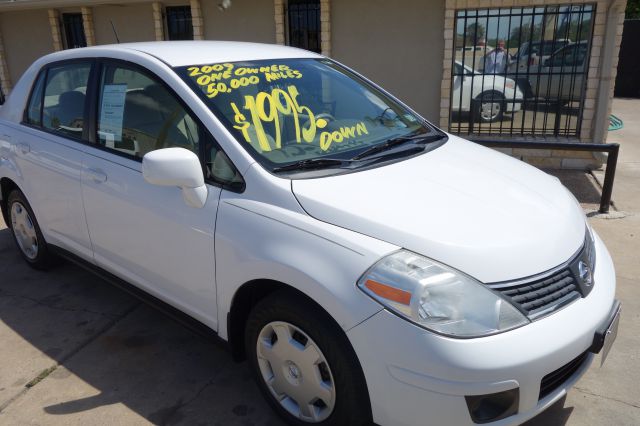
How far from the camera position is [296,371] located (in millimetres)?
2391

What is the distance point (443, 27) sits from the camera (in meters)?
Result: 8.04

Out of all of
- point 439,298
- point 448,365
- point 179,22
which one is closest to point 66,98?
point 439,298

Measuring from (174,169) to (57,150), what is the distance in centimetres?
155

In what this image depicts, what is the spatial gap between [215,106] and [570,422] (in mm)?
2339

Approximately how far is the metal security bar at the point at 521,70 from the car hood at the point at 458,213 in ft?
19.1

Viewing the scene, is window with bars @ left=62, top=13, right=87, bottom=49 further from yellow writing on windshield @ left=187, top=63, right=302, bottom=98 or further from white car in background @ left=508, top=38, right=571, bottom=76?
yellow writing on windshield @ left=187, top=63, right=302, bottom=98

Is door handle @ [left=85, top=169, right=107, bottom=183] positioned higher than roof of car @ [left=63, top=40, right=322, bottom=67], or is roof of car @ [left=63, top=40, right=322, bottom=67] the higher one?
roof of car @ [left=63, top=40, right=322, bottom=67]

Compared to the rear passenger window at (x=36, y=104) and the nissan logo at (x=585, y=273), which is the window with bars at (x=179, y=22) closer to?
the rear passenger window at (x=36, y=104)

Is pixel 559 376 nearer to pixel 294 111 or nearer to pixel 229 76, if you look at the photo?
pixel 294 111

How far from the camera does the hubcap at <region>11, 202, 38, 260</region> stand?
13.9 feet

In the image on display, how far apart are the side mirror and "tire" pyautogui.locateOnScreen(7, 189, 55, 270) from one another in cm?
210

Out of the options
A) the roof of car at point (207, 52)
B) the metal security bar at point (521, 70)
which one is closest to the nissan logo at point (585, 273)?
the roof of car at point (207, 52)

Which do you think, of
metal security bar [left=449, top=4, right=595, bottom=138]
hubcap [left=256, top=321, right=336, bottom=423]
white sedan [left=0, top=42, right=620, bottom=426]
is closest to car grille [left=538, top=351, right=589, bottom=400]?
white sedan [left=0, top=42, right=620, bottom=426]

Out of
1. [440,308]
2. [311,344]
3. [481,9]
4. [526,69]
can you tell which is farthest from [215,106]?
[526,69]
